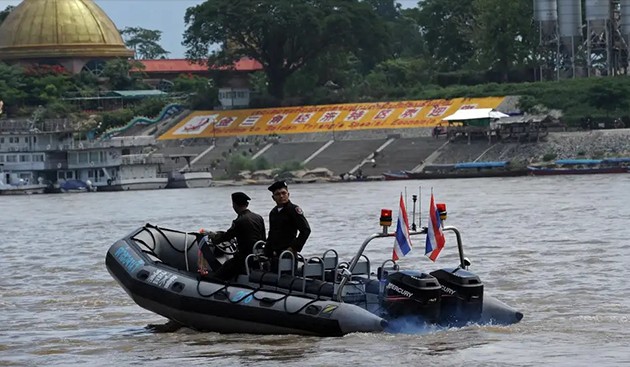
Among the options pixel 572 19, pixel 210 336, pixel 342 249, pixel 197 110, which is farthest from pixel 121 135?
pixel 210 336

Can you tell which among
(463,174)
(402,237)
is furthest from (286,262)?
(463,174)

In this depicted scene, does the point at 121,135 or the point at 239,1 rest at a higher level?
the point at 239,1

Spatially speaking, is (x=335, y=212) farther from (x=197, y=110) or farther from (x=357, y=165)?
(x=197, y=110)

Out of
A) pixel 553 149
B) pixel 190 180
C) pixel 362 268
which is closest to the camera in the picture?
pixel 362 268

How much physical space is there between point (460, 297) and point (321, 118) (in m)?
78.6

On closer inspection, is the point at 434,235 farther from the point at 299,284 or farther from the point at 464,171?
the point at 464,171

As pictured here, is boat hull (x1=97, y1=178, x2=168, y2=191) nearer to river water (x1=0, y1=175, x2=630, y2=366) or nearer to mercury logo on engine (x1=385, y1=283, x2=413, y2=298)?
river water (x1=0, y1=175, x2=630, y2=366)

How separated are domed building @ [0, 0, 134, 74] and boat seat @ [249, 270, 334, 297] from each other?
102 m

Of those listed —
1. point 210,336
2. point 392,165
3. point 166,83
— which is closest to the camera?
point 210,336

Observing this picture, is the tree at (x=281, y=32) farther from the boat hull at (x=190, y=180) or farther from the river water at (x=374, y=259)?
the river water at (x=374, y=259)

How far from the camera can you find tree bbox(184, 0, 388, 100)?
105 m

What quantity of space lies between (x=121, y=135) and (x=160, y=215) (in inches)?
2018

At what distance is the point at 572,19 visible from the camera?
93500 mm

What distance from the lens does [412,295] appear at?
21.0 m
